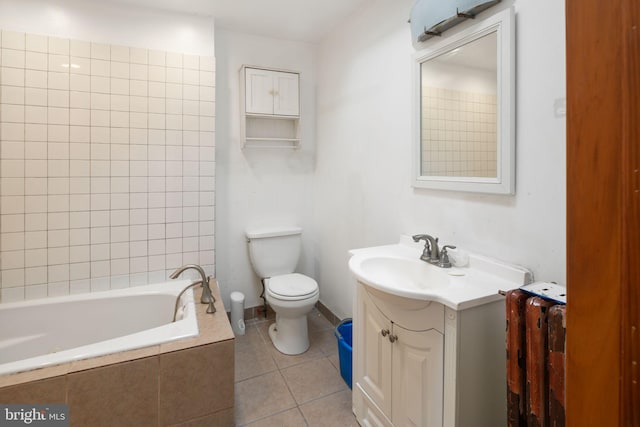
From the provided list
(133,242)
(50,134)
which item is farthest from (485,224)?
(50,134)

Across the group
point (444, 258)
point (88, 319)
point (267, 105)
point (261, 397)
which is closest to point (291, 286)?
point (261, 397)

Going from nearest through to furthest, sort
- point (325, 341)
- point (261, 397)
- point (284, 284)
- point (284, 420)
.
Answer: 1. point (284, 420)
2. point (261, 397)
3. point (284, 284)
4. point (325, 341)

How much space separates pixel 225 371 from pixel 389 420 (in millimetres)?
815

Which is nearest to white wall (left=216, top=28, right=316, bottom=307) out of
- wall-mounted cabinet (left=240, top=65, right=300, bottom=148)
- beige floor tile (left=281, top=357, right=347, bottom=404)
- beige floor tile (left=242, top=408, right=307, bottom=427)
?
wall-mounted cabinet (left=240, top=65, right=300, bottom=148)

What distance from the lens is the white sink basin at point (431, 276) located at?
115cm

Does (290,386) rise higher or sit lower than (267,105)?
lower

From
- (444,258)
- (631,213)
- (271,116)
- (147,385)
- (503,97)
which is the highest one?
(271,116)

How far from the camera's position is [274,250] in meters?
2.72

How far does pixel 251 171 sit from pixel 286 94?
718 millimetres

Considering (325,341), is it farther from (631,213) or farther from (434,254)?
(631,213)

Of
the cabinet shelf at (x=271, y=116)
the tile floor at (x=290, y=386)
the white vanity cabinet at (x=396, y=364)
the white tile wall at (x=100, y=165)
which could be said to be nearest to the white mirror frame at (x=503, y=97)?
the white vanity cabinet at (x=396, y=364)

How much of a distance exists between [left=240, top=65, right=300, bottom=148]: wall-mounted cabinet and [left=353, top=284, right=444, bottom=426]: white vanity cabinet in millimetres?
1687

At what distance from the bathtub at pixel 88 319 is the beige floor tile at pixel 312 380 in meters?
0.76

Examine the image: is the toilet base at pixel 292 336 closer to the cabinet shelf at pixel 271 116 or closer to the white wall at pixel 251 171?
the white wall at pixel 251 171
